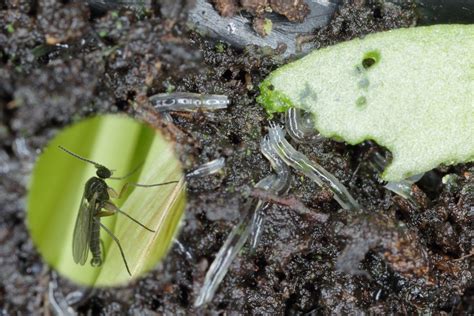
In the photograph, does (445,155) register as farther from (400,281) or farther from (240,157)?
(240,157)

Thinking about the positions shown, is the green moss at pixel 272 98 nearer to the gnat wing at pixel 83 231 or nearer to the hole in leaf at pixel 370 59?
the hole in leaf at pixel 370 59

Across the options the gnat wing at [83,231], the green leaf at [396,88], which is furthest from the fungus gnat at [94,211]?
the green leaf at [396,88]

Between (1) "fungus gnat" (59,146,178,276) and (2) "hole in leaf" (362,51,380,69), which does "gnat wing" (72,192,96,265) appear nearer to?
(1) "fungus gnat" (59,146,178,276)

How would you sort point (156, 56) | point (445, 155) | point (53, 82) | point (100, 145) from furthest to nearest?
point (100, 145)
point (445, 155)
point (156, 56)
point (53, 82)

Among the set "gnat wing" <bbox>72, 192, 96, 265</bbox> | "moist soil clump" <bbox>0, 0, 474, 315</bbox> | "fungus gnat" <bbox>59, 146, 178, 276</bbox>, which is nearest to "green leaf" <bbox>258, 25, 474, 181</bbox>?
"moist soil clump" <bbox>0, 0, 474, 315</bbox>

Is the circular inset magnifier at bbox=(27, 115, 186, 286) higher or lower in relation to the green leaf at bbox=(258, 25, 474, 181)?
lower

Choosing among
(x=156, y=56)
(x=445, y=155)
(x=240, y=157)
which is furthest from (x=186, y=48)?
(x=445, y=155)

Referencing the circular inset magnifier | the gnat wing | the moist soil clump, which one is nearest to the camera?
the moist soil clump
